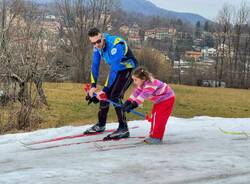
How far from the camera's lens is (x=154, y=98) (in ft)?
18.2

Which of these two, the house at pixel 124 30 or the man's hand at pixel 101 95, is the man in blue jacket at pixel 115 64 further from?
the house at pixel 124 30

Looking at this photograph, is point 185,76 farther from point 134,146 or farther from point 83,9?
point 134,146

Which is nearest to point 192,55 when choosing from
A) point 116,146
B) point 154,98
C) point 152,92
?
point 154,98

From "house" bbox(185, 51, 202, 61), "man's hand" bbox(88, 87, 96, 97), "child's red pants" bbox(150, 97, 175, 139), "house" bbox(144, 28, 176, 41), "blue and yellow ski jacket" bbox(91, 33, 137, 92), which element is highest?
"house" bbox(144, 28, 176, 41)

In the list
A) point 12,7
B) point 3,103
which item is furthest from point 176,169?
point 12,7

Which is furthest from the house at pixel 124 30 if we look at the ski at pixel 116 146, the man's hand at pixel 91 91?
the ski at pixel 116 146

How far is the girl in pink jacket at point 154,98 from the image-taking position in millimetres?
5324

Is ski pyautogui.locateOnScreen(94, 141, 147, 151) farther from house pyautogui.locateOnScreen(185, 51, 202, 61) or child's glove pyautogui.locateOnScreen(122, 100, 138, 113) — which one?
house pyautogui.locateOnScreen(185, 51, 202, 61)

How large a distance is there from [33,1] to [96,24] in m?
16.9

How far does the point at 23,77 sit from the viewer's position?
976 centimetres

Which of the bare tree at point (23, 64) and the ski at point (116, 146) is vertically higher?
the bare tree at point (23, 64)

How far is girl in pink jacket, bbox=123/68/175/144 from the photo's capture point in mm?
5324

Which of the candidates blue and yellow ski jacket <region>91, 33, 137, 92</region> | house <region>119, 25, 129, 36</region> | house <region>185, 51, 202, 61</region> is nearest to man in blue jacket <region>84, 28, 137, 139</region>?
blue and yellow ski jacket <region>91, 33, 137, 92</region>

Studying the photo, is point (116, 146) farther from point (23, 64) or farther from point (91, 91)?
point (23, 64)
